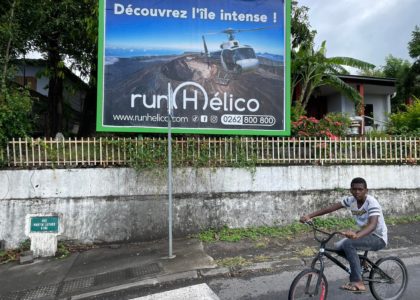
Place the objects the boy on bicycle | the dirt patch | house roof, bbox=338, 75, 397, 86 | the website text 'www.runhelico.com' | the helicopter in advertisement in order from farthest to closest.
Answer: house roof, bbox=338, 75, 397, 86, the helicopter in advertisement, the website text 'www.runhelico.com', the dirt patch, the boy on bicycle

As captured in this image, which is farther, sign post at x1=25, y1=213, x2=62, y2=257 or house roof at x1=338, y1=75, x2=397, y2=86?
house roof at x1=338, y1=75, x2=397, y2=86

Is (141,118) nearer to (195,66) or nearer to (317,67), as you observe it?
(195,66)

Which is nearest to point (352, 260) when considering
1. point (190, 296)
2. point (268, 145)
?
point (190, 296)

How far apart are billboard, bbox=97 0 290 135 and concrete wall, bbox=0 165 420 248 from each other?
1.15m

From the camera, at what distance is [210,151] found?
7.82 m


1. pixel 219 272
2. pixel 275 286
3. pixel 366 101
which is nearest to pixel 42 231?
pixel 219 272

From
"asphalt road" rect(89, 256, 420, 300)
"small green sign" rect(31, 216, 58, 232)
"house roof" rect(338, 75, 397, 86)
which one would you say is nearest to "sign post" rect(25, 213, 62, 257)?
"small green sign" rect(31, 216, 58, 232)

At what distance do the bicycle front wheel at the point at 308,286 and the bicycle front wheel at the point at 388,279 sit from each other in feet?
2.40

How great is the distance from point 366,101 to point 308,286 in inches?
657

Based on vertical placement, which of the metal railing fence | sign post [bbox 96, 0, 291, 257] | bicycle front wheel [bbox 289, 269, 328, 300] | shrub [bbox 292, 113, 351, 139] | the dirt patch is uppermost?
sign post [bbox 96, 0, 291, 257]

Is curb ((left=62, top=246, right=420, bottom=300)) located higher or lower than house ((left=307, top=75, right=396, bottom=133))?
lower

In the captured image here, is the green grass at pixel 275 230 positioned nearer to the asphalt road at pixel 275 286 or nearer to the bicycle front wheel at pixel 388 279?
the asphalt road at pixel 275 286

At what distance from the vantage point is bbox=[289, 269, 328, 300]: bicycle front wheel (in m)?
3.94

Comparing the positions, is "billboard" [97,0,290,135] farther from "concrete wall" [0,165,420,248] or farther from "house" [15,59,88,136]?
"house" [15,59,88,136]
